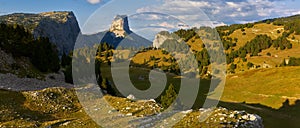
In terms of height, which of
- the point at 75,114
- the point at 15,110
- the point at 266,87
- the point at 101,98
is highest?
the point at 15,110

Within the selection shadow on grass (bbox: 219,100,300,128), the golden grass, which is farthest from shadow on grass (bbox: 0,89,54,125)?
the golden grass

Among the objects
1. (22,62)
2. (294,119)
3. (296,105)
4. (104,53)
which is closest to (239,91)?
(296,105)

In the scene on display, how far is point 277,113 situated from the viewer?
6700 cm

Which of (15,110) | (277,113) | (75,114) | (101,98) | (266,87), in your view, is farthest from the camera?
(266,87)

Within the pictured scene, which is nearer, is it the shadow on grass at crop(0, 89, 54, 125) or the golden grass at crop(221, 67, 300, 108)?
the shadow on grass at crop(0, 89, 54, 125)

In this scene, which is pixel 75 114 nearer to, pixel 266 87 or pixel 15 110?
pixel 15 110

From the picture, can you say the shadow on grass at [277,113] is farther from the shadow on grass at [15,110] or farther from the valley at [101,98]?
the shadow on grass at [15,110]

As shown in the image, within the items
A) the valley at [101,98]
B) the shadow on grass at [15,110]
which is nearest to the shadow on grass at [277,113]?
the valley at [101,98]

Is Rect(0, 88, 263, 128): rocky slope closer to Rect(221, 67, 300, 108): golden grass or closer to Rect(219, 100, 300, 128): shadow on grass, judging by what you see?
Rect(219, 100, 300, 128): shadow on grass

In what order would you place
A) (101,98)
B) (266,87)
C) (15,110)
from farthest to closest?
(266,87)
(101,98)
(15,110)

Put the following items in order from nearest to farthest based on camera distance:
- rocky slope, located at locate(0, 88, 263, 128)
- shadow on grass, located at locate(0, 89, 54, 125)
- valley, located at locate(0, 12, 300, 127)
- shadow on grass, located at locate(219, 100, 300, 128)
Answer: rocky slope, located at locate(0, 88, 263, 128), valley, located at locate(0, 12, 300, 127), shadow on grass, located at locate(0, 89, 54, 125), shadow on grass, located at locate(219, 100, 300, 128)

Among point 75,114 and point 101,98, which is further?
point 101,98

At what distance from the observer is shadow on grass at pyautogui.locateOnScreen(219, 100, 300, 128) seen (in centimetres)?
5759

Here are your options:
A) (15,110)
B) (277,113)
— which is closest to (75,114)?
(15,110)
